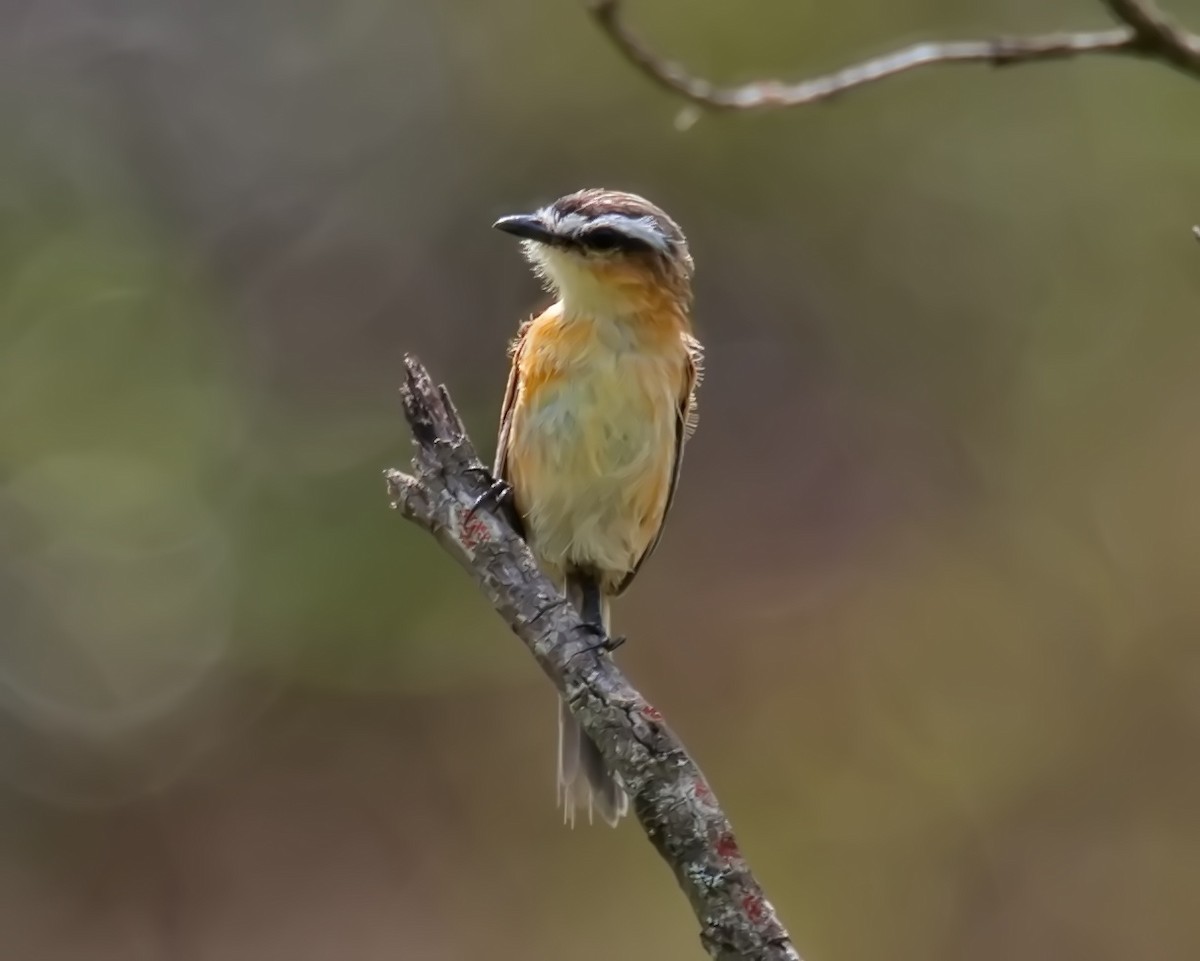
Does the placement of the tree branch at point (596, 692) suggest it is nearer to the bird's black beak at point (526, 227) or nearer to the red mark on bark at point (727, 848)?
the red mark on bark at point (727, 848)

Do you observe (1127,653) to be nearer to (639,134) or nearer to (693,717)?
(693,717)

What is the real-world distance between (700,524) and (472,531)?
7230 millimetres

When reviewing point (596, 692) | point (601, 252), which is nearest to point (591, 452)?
point (601, 252)

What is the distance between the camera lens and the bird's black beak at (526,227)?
462cm

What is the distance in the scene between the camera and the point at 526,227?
4645 mm

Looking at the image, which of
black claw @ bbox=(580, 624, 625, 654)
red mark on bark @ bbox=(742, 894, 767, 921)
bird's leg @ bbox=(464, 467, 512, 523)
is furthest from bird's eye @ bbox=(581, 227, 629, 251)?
red mark on bark @ bbox=(742, 894, 767, 921)

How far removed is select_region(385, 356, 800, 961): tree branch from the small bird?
32.5 inches

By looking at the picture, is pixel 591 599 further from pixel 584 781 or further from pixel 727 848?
pixel 727 848

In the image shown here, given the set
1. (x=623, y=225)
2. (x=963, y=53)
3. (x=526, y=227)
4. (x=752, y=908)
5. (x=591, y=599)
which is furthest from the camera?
(x=591, y=599)

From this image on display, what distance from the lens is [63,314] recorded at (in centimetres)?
1108

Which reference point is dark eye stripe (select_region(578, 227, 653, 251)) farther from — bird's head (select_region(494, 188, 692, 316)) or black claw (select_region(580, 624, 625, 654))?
black claw (select_region(580, 624, 625, 654))

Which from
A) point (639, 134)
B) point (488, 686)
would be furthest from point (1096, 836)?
point (639, 134)

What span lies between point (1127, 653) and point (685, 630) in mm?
2676

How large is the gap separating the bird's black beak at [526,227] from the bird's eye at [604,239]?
0.11 m
